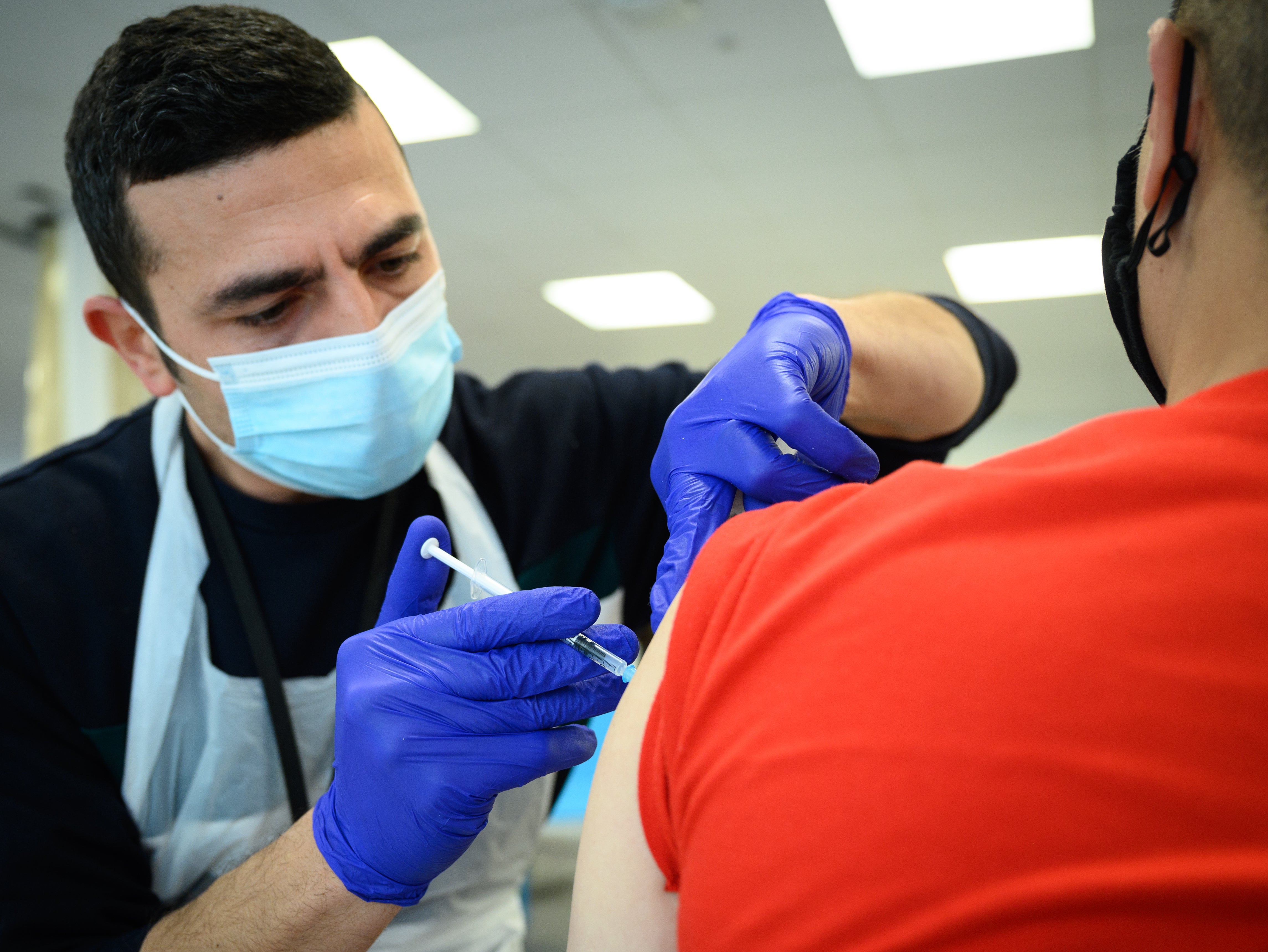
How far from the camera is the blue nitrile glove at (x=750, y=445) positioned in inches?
34.8

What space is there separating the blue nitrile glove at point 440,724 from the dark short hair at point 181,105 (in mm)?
616

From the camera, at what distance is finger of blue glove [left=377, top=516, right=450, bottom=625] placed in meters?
0.96

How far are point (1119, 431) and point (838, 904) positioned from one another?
0.32m

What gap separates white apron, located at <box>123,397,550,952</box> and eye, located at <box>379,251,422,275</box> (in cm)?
45

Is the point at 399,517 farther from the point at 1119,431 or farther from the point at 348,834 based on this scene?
the point at 1119,431

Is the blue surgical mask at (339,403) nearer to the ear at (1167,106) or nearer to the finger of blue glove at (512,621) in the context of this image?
the finger of blue glove at (512,621)

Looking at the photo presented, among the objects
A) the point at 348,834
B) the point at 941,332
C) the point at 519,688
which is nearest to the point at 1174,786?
the point at 519,688

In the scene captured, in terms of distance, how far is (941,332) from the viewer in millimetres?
1370

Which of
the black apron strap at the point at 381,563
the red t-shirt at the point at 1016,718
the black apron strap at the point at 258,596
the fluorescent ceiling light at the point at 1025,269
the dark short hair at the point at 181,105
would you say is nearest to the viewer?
the red t-shirt at the point at 1016,718

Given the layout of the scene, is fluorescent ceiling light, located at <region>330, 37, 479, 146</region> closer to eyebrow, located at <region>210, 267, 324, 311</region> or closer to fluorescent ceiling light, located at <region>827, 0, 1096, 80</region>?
fluorescent ceiling light, located at <region>827, 0, 1096, 80</region>

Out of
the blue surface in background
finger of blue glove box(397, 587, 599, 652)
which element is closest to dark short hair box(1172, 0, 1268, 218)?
finger of blue glove box(397, 587, 599, 652)

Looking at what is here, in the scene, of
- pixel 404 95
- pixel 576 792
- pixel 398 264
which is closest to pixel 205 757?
pixel 398 264

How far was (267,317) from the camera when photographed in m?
1.22

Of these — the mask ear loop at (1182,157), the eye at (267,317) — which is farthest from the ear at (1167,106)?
the eye at (267,317)
